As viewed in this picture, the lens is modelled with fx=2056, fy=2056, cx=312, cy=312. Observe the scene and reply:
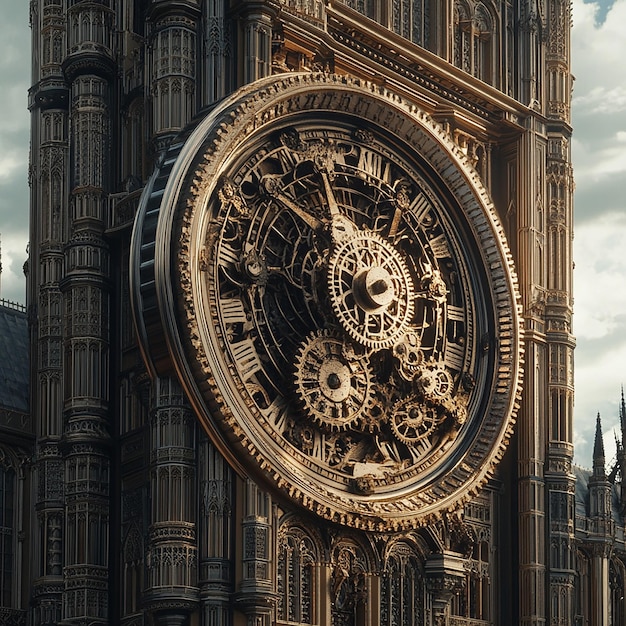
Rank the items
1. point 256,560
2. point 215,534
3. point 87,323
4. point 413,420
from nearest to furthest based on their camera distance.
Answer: point 256,560 → point 215,534 → point 87,323 → point 413,420

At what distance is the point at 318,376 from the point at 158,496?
401 cm

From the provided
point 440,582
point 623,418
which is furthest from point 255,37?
point 623,418

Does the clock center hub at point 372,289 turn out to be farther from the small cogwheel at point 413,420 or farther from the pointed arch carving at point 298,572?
the pointed arch carving at point 298,572

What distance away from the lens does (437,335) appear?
3994 centimetres

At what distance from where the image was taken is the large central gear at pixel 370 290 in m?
38.0

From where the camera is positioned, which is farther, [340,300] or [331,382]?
[340,300]

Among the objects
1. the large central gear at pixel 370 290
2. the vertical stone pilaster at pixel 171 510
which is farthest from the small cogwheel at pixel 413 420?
the vertical stone pilaster at pixel 171 510

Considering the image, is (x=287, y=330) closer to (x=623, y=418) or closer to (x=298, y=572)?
(x=298, y=572)

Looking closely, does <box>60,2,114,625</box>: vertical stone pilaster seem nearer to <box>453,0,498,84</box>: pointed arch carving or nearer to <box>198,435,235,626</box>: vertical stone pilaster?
<box>198,435,235,626</box>: vertical stone pilaster

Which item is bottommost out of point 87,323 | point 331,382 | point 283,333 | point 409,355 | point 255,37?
point 331,382

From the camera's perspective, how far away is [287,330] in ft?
123

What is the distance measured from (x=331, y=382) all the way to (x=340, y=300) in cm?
154

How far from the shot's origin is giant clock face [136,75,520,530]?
35.9 m

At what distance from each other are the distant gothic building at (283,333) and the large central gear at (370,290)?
53 mm
